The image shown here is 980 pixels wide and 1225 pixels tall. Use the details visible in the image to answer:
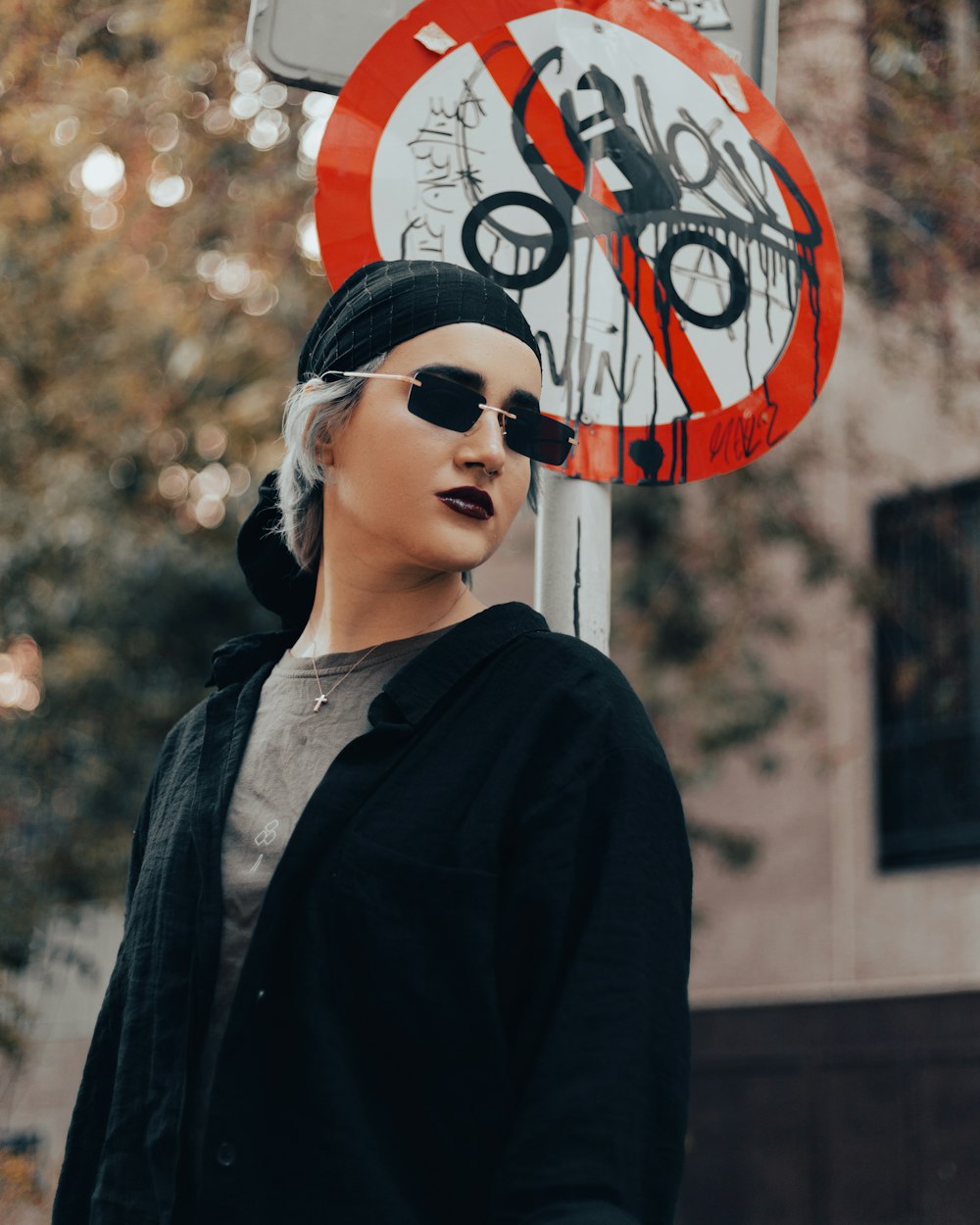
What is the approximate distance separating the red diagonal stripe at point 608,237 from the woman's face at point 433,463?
18.1 inches

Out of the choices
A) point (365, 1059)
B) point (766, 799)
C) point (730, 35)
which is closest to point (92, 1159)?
point (365, 1059)

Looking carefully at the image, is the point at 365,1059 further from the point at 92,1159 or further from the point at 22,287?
the point at 22,287

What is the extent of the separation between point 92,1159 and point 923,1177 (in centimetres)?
939

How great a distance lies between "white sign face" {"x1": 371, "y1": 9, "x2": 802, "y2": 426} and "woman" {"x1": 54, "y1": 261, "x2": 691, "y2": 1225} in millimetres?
363

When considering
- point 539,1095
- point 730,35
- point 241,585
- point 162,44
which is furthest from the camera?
point 241,585

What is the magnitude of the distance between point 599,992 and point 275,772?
0.56 meters

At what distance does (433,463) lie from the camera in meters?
2.06

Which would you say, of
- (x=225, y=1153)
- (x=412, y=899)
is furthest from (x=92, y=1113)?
(x=412, y=899)

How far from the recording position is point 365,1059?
1784mm

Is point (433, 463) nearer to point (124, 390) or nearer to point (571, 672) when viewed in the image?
point (571, 672)

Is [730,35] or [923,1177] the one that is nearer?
[730,35]

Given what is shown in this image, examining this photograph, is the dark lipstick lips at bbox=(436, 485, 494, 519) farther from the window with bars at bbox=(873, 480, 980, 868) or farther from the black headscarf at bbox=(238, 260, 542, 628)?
the window with bars at bbox=(873, 480, 980, 868)

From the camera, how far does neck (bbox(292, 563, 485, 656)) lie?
2.17 metres

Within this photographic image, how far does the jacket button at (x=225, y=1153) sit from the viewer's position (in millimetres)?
1761
